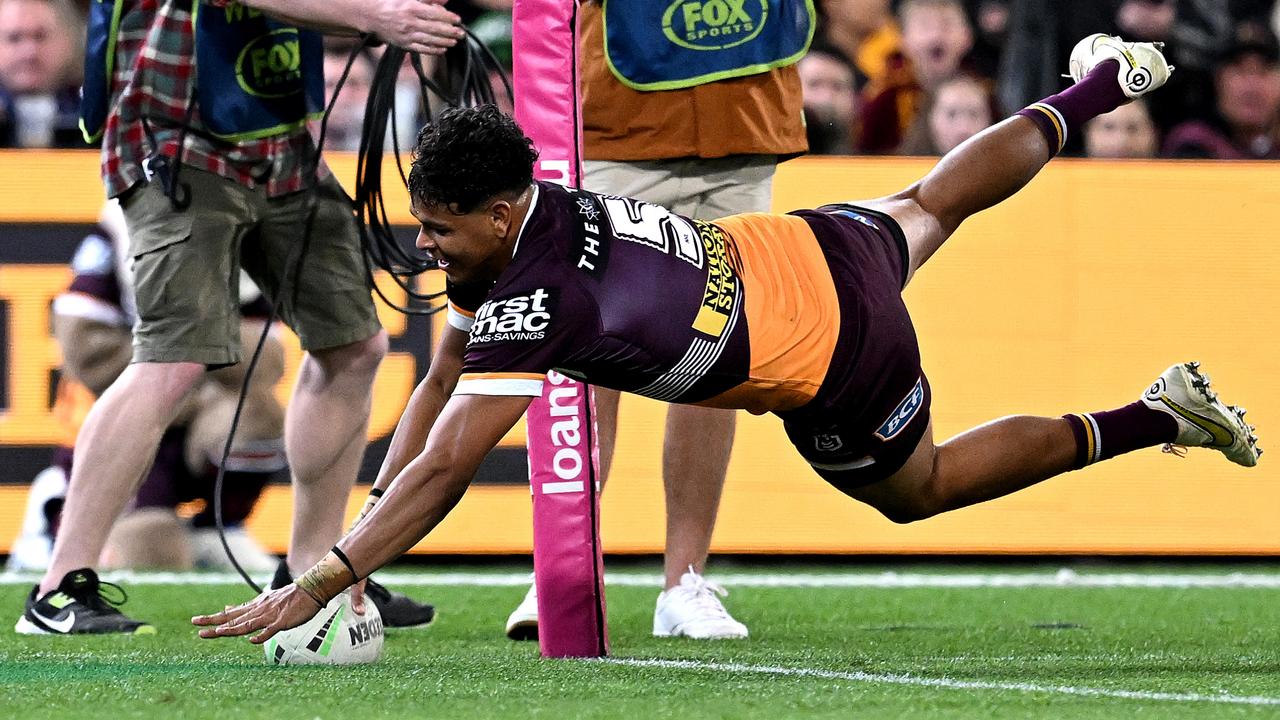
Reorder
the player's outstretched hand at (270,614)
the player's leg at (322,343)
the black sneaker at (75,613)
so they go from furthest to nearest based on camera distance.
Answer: the player's leg at (322,343)
the black sneaker at (75,613)
the player's outstretched hand at (270,614)

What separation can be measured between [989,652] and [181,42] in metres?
2.34

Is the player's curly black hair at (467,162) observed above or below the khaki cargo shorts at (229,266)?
above

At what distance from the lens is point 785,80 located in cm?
454

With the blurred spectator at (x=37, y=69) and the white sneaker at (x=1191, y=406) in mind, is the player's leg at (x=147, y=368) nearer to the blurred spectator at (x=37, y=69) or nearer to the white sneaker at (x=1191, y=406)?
the white sneaker at (x=1191, y=406)

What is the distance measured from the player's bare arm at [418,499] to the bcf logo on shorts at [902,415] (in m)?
0.90

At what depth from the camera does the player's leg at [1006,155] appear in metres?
4.10

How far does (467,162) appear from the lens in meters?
3.34

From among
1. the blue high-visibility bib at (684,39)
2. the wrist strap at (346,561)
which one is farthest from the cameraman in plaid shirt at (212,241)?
the wrist strap at (346,561)

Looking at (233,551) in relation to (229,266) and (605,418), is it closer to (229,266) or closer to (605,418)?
(229,266)

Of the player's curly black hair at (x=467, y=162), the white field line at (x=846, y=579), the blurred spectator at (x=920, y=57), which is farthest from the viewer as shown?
the blurred spectator at (x=920, y=57)

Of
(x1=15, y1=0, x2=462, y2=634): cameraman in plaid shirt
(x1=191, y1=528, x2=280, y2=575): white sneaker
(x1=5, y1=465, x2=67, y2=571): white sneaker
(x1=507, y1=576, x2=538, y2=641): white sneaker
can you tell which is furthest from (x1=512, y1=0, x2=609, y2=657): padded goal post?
(x1=5, y1=465, x2=67, y2=571): white sneaker

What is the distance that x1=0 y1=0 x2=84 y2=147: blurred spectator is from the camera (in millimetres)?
6793

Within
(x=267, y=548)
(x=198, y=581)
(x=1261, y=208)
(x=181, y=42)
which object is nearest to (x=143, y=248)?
(x=181, y=42)

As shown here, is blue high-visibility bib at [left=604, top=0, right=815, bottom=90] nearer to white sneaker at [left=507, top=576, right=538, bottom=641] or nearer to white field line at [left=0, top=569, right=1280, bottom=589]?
white sneaker at [left=507, top=576, right=538, bottom=641]
